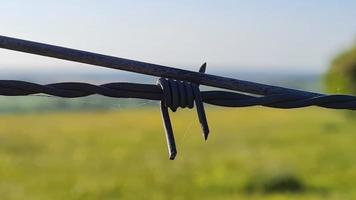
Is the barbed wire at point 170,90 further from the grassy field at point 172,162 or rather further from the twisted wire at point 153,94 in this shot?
the grassy field at point 172,162

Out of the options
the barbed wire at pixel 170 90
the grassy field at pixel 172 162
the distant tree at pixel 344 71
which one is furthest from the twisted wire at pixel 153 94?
the distant tree at pixel 344 71

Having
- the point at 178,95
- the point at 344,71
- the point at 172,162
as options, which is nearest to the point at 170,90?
the point at 178,95

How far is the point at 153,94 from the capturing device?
1014 millimetres

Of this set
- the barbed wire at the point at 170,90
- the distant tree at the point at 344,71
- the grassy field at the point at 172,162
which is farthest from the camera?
the distant tree at the point at 344,71

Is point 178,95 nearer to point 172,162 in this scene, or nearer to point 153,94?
point 153,94

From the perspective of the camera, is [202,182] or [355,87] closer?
[202,182]

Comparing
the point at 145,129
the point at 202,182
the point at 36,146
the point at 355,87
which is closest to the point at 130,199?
the point at 202,182

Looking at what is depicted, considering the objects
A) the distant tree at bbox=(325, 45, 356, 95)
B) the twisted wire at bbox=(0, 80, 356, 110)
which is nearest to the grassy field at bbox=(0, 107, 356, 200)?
the distant tree at bbox=(325, 45, 356, 95)

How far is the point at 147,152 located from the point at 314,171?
330cm

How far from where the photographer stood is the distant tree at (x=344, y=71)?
14.6 meters

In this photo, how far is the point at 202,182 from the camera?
10.3 meters

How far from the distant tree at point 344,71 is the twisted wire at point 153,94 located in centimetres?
1330

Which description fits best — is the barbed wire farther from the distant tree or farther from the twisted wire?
the distant tree

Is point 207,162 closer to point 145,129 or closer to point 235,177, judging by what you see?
point 235,177
